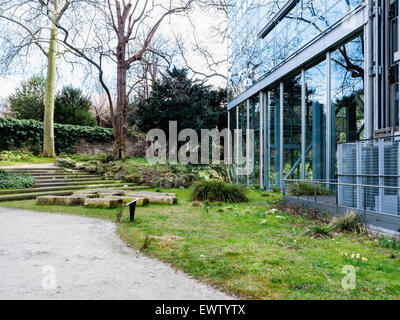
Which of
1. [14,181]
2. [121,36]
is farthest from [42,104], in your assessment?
[14,181]

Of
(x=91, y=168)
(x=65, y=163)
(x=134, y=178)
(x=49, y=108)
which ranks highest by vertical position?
(x=49, y=108)

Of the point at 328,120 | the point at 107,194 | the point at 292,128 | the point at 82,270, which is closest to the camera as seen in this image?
the point at 82,270

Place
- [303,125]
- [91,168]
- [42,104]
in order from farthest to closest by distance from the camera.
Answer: [42,104] < [91,168] < [303,125]

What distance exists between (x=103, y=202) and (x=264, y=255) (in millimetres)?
5557

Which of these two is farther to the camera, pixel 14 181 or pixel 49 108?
pixel 49 108

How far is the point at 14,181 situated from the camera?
11.7 meters

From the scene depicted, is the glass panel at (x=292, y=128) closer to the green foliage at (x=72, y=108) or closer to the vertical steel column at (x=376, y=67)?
the vertical steel column at (x=376, y=67)

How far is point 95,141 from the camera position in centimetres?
2673

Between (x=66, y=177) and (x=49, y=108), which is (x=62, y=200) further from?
(x=49, y=108)

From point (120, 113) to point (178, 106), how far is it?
496 centimetres

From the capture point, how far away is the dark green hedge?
21.0 m

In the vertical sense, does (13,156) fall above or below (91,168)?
above

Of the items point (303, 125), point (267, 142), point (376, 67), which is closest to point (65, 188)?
point (267, 142)

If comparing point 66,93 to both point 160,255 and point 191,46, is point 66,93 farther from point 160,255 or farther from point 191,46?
point 160,255
